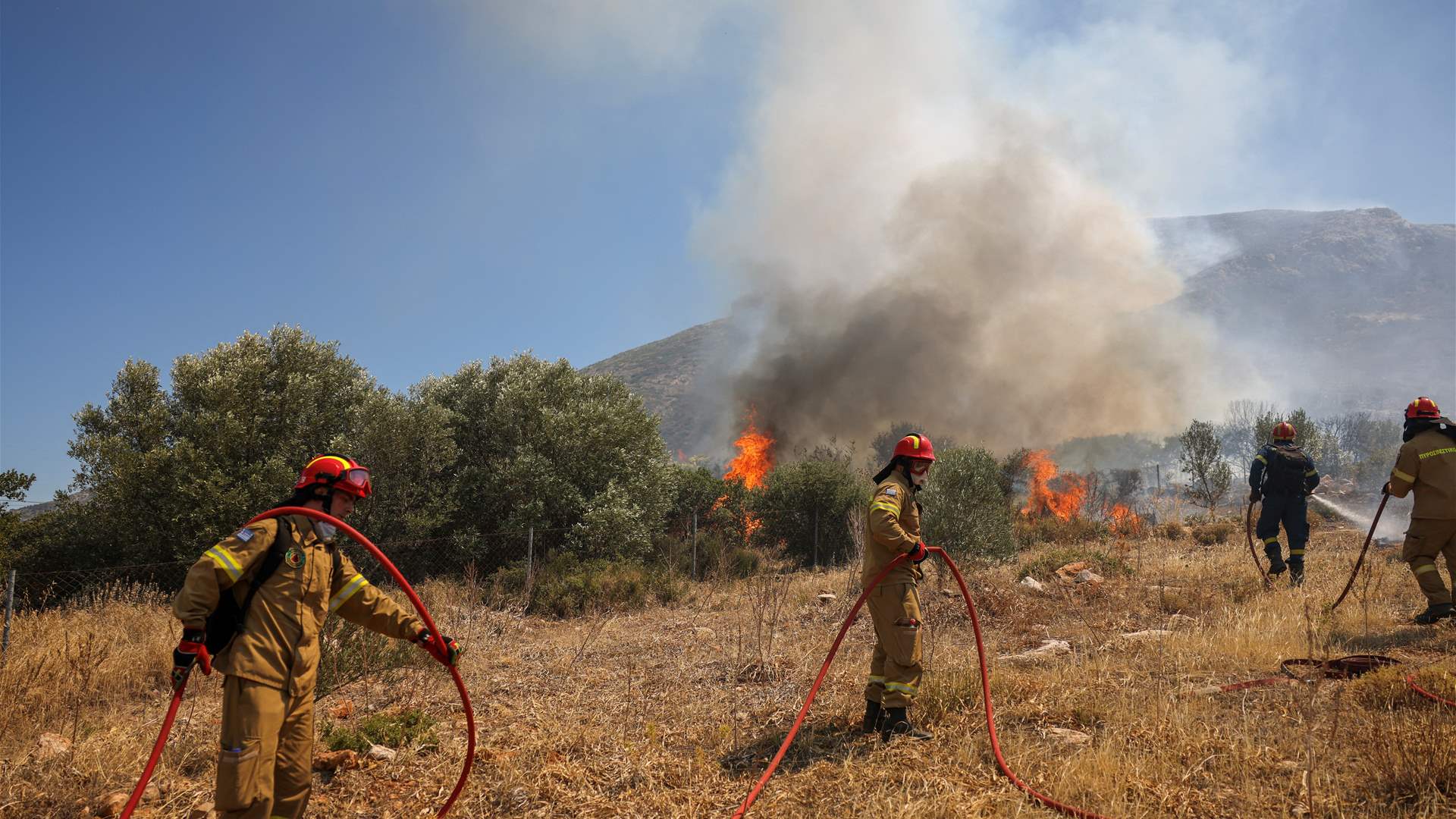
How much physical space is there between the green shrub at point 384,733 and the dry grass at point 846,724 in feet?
0.57

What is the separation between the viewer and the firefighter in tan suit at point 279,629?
3.27m

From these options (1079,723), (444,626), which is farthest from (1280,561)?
(444,626)

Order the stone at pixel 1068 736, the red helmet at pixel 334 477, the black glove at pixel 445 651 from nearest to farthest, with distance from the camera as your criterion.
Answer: the red helmet at pixel 334 477
the black glove at pixel 445 651
the stone at pixel 1068 736

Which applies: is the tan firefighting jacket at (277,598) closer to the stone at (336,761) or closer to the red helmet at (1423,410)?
the stone at (336,761)

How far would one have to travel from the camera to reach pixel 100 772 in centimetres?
452

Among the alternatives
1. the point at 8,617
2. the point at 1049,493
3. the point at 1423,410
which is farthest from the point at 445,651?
the point at 1049,493

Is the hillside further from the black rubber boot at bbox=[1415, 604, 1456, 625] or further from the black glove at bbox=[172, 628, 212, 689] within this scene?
the black glove at bbox=[172, 628, 212, 689]

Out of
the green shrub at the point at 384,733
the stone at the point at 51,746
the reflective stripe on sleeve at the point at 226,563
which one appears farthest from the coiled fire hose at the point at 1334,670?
the stone at the point at 51,746

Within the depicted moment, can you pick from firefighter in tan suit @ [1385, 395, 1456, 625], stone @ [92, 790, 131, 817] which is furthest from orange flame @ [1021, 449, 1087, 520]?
stone @ [92, 790, 131, 817]

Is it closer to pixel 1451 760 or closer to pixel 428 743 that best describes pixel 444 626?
pixel 428 743

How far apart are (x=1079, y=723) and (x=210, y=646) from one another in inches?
207

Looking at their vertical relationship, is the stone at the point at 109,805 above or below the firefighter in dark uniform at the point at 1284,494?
below

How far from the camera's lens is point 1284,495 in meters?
9.82

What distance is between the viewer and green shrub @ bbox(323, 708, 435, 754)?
502 cm
